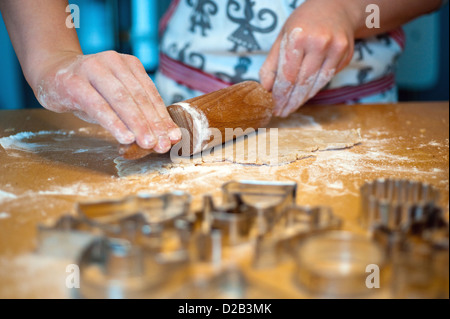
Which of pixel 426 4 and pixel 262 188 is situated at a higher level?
pixel 426 4

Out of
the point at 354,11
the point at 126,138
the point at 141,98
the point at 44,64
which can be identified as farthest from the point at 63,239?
the point at 354,11

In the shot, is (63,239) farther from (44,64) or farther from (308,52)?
(308,52)

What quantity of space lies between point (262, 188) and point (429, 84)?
196 centimetres

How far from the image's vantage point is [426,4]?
1488mm

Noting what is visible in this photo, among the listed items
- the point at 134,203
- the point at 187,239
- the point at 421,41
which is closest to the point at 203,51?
the point at 134,203

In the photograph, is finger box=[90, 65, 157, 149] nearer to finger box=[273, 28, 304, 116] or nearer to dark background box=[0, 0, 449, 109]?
finger box=[273, 28, 304, 116]

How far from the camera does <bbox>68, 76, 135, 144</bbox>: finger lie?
93cm

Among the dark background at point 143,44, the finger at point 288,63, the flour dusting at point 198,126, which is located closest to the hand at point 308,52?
the finger at point 288,63

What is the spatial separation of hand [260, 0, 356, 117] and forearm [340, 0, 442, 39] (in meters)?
0.02

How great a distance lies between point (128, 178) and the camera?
3.13 ft
